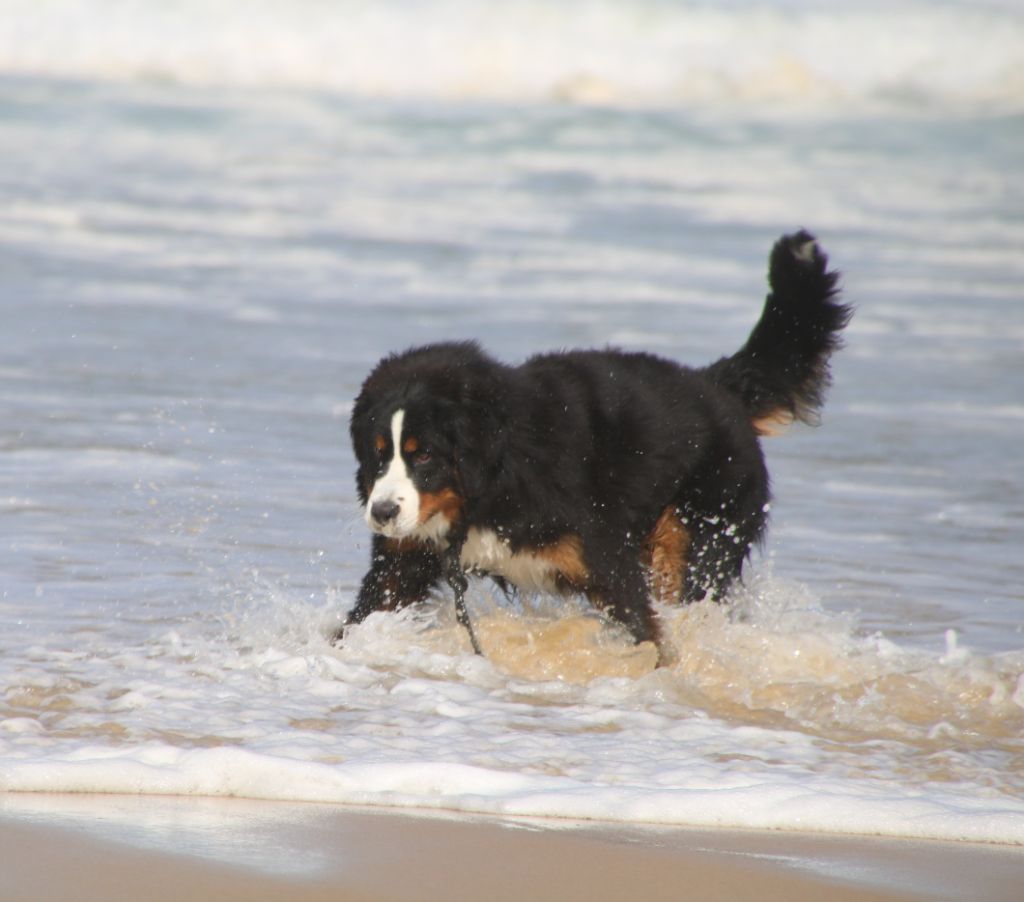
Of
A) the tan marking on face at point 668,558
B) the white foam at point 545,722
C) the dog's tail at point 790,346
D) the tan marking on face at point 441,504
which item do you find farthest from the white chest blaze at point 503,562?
the dog's tail at point 790,346

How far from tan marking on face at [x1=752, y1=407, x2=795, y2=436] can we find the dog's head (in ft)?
4.86

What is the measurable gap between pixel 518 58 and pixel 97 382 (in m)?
23.7

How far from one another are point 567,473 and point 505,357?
650 cm

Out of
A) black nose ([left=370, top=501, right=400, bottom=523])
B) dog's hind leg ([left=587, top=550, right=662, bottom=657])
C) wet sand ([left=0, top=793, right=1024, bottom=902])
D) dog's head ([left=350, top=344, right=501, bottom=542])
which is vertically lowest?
wet sand ([left=0, top=793, right=1024, bottom=902])

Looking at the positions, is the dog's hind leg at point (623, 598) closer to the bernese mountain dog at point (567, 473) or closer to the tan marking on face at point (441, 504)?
the bernese mountain dog at point (567, 473)

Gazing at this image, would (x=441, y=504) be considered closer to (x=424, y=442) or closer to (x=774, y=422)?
(x=424, y=442)

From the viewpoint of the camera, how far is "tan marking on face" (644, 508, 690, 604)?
19.0 feet

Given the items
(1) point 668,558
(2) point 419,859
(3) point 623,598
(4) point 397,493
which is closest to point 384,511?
(4) point 397,493

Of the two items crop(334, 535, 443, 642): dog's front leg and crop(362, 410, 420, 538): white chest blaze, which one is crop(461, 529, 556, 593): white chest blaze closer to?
crop(334, 535, 443, 642): dog's front leg

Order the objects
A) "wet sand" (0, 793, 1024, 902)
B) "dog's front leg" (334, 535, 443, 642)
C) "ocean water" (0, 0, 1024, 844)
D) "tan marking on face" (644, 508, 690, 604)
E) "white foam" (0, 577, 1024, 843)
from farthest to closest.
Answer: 1. "tan marking on face" (644, 508, 690, 604)
2. "dog's front leg" (334, 535, 443, 642)
3. "ocean water" (0, 0, 1024, 844)
4. "white foam" (0, 577, 1024, 843)
5. "wet sand" (0, 793, 1024, 902)

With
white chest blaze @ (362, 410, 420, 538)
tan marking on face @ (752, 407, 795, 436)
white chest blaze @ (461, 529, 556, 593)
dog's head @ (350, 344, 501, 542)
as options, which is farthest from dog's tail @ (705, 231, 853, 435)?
white chest blaze @ (362, 410, 420, 538)

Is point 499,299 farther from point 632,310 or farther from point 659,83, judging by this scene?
point 659,83

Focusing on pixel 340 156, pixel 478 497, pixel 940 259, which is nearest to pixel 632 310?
pixel 940 259

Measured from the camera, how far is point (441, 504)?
5043mm
